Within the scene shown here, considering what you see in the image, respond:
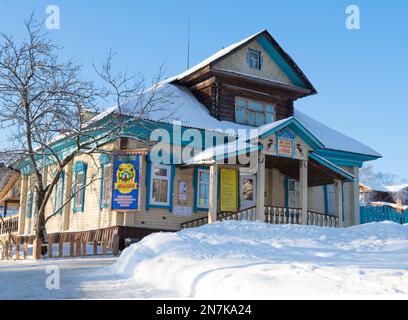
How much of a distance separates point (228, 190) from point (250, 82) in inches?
199

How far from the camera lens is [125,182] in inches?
663

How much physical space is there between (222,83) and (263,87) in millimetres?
2037

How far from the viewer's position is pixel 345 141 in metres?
22.9

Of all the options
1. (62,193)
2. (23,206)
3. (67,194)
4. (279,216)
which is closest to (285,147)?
(279,216)

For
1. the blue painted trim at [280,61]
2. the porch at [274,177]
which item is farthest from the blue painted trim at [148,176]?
the blue painted trim at [280,61]

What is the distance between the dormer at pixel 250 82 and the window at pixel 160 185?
3581 mm

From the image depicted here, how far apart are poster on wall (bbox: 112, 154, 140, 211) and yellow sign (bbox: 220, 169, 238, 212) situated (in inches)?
123

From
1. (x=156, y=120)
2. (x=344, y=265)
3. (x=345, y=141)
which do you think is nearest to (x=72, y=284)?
(x=344, y=265)

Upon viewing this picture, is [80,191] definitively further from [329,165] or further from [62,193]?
[329,165]

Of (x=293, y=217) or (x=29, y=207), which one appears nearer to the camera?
(x=293, y=217)

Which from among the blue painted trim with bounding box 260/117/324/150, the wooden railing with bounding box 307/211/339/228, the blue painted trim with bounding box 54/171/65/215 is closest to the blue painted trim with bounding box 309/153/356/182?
the blue painted trim with bounding box 260/117/324/150

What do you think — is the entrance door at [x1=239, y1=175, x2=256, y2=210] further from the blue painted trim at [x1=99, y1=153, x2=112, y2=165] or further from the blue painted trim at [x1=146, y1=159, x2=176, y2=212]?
the blue painted trim at [x1=99, y1=153, x2=112, y2=165]

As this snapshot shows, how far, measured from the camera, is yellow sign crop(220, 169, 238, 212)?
59.2ft

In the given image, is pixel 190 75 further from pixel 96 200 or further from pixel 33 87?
pixel 33 87
